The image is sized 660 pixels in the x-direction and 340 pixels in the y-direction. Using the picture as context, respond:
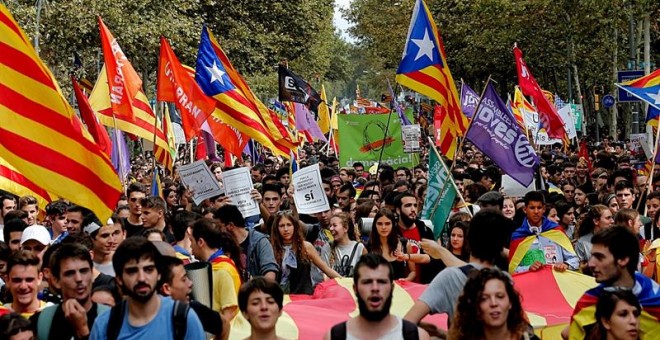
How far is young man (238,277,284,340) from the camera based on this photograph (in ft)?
21.0

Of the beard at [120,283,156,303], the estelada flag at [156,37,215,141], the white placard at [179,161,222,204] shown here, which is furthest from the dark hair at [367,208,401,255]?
the estelada flag at [156,37,215,141]

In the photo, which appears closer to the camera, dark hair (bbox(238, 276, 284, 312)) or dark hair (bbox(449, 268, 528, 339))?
dark hair (bbox(449, 268, 528, 339))

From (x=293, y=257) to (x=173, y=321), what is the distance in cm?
455

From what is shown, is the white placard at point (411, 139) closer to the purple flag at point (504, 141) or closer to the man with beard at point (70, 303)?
the purple flag at point (504, 141)

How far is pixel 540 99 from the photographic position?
20578mm

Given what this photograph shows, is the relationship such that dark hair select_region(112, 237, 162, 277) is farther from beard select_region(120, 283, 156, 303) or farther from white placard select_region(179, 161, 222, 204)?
white placard select_region(179, 161, 222, 204)

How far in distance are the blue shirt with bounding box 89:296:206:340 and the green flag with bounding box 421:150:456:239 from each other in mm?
6033

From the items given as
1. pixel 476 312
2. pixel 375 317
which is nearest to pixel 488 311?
pixel 476 312

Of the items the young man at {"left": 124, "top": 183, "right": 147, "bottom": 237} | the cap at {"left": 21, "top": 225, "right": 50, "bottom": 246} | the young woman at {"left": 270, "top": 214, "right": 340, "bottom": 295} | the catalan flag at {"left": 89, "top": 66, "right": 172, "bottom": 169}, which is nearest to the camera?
the cap at {"left": 21, "top": 225, "right": 50, "bottom": 246}

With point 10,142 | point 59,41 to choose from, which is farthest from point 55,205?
point 59,41

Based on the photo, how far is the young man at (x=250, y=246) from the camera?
959cm

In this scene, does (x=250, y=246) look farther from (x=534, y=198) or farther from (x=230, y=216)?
(x=534, y=198)

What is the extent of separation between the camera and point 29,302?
711cm

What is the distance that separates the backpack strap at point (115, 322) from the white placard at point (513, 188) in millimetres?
8208
